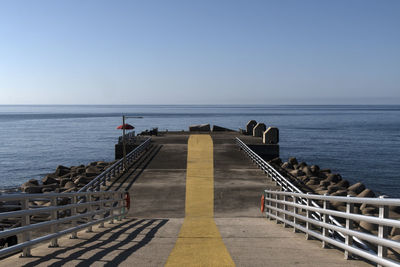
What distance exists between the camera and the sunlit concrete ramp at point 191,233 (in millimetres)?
5992

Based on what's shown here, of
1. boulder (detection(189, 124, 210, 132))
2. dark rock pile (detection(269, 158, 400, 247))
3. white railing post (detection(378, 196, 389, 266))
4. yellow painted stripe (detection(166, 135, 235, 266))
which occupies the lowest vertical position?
dark rock pile (detection(269, 158, 400, 247))

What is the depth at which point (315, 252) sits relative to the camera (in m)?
6.45

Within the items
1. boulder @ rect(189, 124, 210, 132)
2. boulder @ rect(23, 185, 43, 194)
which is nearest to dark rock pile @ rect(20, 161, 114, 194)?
boulder @ rect(23, 185, 43, 194)

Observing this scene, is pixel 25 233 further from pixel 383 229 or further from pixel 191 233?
pixel 383 229

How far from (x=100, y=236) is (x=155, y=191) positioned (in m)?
9.61

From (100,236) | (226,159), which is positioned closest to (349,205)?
(100,236)

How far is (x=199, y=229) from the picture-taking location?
10164mm

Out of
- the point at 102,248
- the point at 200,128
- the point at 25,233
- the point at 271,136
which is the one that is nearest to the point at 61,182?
the point at 271,136

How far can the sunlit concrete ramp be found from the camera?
19.7 ft

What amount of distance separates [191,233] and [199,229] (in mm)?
859

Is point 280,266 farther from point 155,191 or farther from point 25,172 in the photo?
point 25,172

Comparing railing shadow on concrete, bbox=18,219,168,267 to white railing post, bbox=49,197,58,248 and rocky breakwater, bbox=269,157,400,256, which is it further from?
rocky breakwater, bbox=269,157,400,256

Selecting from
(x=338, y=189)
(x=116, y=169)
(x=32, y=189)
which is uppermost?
(x=116, y=169)

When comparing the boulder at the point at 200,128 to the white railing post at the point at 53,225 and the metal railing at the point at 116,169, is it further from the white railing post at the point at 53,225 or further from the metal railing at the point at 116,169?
the white railing post at the point at 53,225
